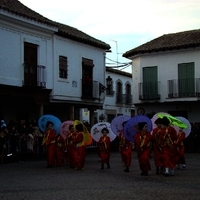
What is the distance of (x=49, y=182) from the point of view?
12320mm

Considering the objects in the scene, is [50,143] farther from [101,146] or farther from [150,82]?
[150,82]

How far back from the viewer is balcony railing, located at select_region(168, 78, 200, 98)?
28625mm

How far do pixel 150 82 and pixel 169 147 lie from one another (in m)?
17.6

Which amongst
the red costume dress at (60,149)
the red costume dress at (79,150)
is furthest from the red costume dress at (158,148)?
the red costume dress at (60,149)

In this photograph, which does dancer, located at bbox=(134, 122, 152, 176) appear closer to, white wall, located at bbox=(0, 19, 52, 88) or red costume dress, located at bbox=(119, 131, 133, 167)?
red costume dress, located at bbox=(119, 131, 133, 167)

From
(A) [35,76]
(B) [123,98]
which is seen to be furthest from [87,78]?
(B) [123,98]

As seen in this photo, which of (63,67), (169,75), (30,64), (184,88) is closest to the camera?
(30,64)

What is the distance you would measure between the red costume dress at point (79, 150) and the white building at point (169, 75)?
13.9 metres

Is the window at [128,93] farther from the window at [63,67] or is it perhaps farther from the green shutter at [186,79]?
the window at [63,67]

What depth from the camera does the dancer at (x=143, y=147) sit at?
13711 millimetres

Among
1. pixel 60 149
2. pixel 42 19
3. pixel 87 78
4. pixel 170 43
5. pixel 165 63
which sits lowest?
pixel 60 149

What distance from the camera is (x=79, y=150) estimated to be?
631 inches

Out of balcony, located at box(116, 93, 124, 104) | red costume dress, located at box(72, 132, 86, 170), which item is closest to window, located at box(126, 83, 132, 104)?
balcony, located at box(116, 93, 124, 104)

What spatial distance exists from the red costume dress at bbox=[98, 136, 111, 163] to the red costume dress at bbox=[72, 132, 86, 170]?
0.69 metres
